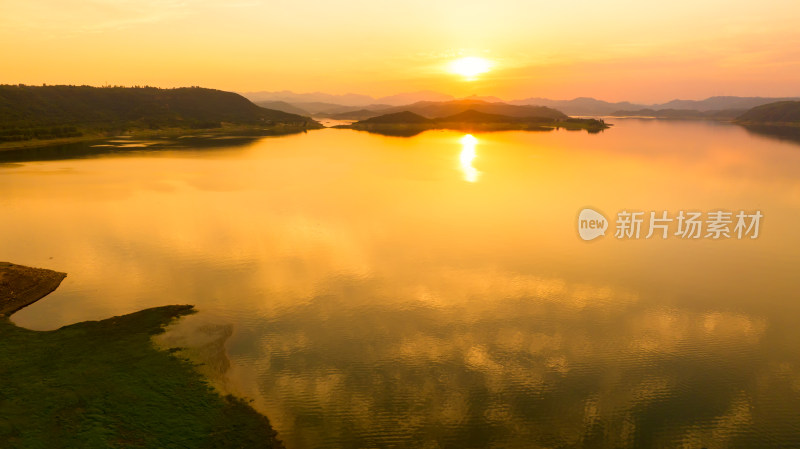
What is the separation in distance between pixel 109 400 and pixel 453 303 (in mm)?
20061

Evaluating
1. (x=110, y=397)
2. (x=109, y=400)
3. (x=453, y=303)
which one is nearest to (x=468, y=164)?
(x=453, y=303)

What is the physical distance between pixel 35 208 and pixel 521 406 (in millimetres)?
63848

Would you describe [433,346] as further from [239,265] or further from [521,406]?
[239,265]

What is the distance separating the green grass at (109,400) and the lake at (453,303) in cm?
161

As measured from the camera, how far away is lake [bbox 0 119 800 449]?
61.8ft

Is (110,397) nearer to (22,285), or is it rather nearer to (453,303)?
(22,285)

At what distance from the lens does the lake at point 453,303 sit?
741 inches

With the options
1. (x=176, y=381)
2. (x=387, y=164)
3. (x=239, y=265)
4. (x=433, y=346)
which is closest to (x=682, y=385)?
(x=433, y=346)

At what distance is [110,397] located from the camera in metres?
18.4

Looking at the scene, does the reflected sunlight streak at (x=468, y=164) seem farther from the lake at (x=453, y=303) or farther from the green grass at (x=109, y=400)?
the green grass at (x=109, y=400)

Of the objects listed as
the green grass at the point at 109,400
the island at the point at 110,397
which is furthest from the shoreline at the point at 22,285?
the green grass at the point at 109,400

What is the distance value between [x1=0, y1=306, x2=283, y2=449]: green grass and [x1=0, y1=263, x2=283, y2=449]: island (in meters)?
0.04

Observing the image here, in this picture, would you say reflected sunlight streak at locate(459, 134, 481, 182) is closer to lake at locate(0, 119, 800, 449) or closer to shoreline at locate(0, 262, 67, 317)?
lake at locate(0, 119, 800, 449)

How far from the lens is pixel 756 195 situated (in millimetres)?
63125
